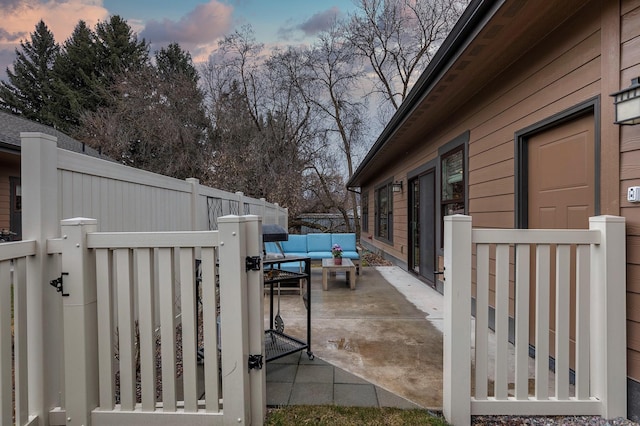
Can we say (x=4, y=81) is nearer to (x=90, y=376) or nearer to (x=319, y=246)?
(x=319, y=246)

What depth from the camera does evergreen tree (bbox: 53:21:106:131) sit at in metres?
16.8

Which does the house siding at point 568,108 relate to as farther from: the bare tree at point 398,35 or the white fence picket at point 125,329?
the bare tree at point 398,35

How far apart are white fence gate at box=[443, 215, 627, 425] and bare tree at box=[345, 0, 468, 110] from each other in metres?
14.3

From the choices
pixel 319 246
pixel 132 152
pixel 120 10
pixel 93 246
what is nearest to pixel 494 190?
pixel 93 246

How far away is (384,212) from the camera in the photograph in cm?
1000

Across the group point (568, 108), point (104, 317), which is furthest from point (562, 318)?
point (104, 317)

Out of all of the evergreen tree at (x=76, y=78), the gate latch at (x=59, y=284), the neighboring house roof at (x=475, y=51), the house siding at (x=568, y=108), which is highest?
the evergreen tree at (x=76, y=78)

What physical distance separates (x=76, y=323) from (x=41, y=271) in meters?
0.33

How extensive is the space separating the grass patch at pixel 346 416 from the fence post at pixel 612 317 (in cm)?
94

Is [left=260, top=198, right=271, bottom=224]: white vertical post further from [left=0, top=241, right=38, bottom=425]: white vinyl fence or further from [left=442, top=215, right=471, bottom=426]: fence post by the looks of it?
[left=442, top=215, right=471, bottom=426]: fence post

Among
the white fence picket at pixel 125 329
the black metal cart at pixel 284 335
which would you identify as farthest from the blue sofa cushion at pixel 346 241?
the white fence picket at pixel 125 329

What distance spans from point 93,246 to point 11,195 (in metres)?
8.36

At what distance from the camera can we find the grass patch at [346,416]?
78.9 inches

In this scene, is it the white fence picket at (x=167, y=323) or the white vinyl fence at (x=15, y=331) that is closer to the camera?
the white vinyl fence at (x=15, y=331)
